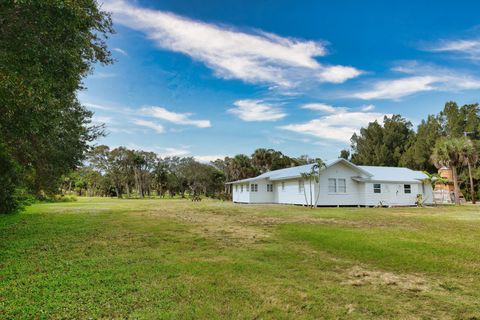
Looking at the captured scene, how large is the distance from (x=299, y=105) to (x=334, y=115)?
17.1ft

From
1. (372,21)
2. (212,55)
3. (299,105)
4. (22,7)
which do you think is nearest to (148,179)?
(299,105)

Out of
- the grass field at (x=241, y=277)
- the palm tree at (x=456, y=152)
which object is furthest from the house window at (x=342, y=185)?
the grass field at (x=241, y=277)

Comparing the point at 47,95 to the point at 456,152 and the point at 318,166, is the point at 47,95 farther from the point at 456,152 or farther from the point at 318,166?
the point at 456,152

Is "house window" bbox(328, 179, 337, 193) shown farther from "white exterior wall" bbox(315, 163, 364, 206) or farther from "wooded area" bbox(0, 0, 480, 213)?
"wooded area" bbox(0, 0, 480, 213)

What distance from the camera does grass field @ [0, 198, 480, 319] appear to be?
156 inches

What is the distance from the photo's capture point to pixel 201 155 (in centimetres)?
6969

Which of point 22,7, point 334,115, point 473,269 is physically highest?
point 334,115

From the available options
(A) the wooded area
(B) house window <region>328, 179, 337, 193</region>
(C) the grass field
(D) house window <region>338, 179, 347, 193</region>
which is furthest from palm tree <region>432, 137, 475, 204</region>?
(C) the grass field

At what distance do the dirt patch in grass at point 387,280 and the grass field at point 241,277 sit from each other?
0.02 meters

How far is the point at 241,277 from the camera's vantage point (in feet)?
A: 17.5

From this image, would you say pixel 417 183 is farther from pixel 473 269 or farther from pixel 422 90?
pixel 473 269

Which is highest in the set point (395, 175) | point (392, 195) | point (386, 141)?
point (386, 141)

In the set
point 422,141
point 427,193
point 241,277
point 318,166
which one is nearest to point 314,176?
point 318,166

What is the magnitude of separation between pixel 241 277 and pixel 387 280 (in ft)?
8.75
